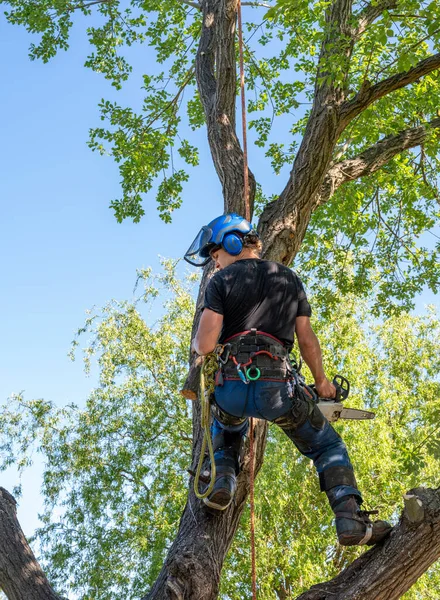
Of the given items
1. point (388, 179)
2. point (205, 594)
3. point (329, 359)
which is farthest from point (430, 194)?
point (329, 359)

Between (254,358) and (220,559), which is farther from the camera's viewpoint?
(220,559)

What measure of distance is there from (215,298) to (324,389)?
91 cm

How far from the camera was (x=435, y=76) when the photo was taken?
28.5ft

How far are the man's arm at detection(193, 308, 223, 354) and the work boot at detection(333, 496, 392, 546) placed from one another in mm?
1088

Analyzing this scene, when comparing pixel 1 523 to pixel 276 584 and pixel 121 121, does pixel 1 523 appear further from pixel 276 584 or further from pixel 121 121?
pixel 276 584

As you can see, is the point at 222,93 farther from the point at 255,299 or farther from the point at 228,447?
the point at 228,447

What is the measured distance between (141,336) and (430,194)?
38.5 feet

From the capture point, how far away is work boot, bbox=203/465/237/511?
4.04 m

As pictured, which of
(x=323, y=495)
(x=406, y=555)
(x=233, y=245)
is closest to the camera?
(x=406, y=555)

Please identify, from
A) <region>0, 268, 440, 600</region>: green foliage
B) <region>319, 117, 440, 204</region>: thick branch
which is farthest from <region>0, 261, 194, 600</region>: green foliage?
<region>319, 117, 440, 204</region>: thick branch

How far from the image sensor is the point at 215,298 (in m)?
3.91

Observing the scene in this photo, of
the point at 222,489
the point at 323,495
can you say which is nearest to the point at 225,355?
the point at 222,489

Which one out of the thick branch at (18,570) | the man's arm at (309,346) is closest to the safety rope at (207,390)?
the man's arm at (309,346)

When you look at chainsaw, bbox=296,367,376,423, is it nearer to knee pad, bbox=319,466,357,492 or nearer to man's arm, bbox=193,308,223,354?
knee pad, bbox=319,466,357,492
